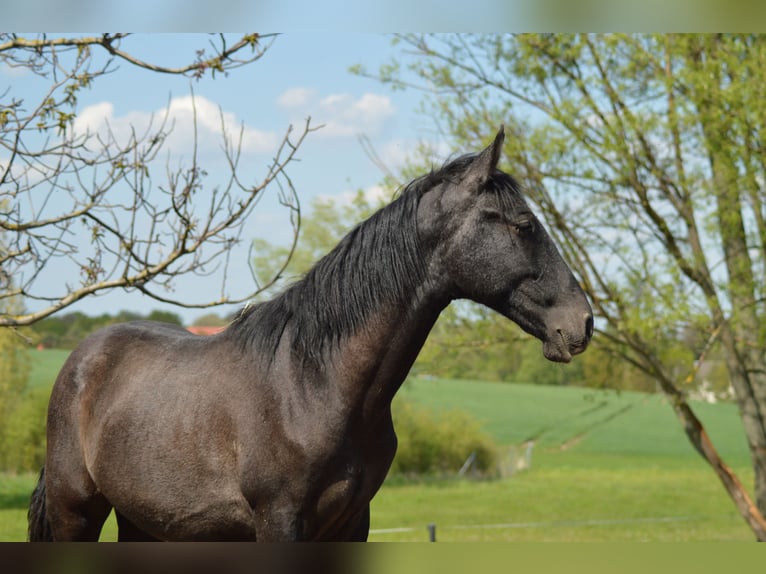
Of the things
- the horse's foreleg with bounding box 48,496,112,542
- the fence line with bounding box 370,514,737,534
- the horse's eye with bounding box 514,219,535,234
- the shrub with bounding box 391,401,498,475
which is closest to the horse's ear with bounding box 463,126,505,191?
the horse's eye with bounding box 514,219,535,234

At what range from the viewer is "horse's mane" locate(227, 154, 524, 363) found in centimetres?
258

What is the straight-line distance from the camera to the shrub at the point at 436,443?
2200 centimetres

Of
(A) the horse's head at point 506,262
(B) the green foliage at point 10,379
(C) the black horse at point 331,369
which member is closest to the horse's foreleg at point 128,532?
(C) the black horse at point 331,369

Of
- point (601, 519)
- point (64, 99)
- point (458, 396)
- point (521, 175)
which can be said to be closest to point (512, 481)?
point (601, 519)

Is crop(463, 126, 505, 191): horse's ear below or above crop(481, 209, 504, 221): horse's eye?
above

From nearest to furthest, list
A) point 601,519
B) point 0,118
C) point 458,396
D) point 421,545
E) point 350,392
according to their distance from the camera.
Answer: point 421,545 < point 350,392 < point 0,118 < point 601,519 < point 458,396

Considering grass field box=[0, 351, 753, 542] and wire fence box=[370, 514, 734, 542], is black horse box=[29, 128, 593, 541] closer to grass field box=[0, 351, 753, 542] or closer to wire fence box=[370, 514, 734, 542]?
grass field box=[0, 351, 753, 542]

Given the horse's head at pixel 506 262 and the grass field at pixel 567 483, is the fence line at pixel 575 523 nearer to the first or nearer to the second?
the grass field at pixel 567 483

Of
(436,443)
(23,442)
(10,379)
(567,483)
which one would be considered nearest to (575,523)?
(436,443)

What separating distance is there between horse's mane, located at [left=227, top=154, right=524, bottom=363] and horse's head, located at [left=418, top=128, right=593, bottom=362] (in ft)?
0.23

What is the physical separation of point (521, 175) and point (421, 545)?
28.3 feet

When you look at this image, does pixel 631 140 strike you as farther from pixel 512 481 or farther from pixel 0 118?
pixel 512 481

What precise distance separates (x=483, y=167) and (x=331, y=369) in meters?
0.76

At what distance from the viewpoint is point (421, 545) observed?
2.27 meters
